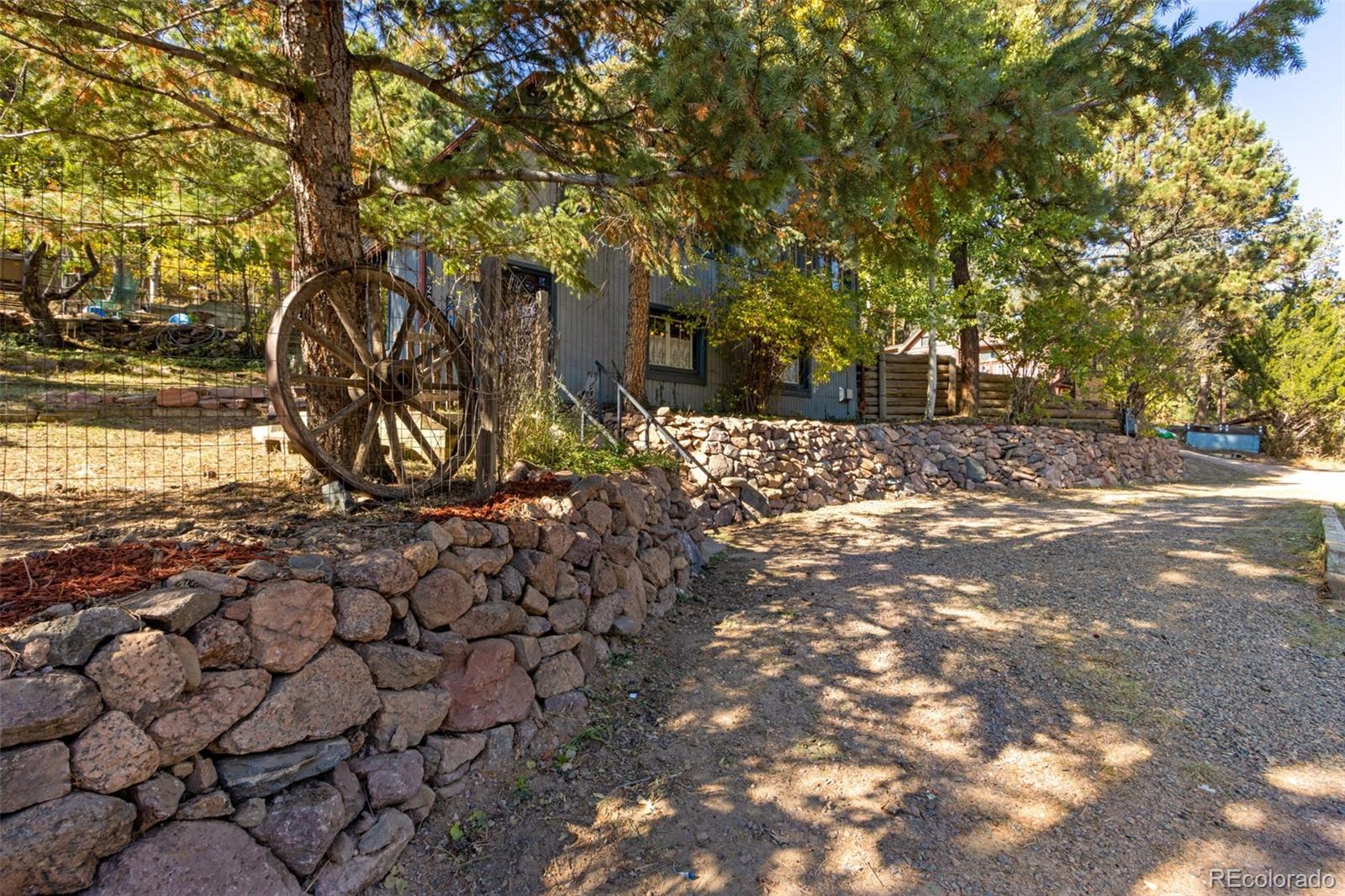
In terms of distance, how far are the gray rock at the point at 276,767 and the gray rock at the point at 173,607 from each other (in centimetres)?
47

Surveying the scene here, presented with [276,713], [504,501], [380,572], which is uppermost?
[504,501]

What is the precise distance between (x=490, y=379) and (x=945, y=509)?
6449 millimetres

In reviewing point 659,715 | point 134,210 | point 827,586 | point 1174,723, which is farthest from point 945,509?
point 134,210

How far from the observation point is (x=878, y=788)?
2.87m

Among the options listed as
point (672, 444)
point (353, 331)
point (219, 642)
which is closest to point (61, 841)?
point (219, 642)

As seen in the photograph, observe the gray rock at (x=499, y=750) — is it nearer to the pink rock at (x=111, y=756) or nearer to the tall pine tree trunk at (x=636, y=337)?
the pink rock at (x=111, y=756)

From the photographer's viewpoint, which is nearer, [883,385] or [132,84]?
[132,84]

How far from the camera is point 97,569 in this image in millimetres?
2348

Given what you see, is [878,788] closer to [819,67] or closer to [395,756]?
[395,756]

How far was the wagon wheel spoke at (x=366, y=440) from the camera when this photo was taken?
3.93 m

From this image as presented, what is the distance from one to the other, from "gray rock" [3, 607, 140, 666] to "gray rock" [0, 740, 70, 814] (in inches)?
9.0

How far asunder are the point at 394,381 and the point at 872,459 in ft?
23.6

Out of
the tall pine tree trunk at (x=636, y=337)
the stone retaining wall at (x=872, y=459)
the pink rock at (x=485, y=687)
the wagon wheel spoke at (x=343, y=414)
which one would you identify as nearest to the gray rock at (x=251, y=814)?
the pink rock at (x=485, y=687)

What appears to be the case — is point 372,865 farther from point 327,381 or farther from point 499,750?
point 327,381
